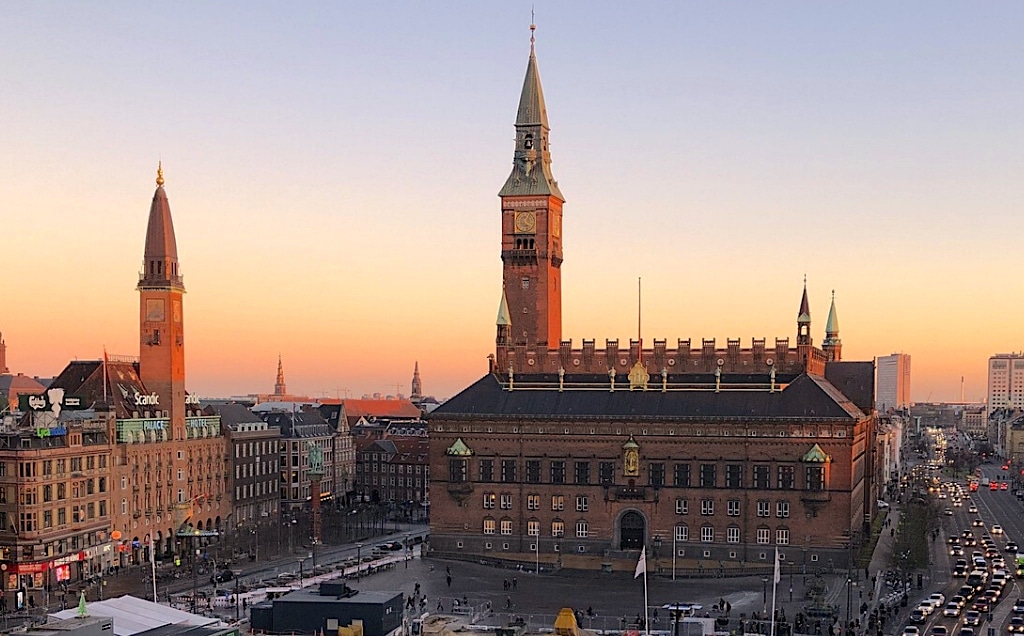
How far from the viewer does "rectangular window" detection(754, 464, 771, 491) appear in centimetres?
12319

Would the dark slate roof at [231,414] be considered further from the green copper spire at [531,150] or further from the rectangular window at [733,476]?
the rectangular window at [733,476]

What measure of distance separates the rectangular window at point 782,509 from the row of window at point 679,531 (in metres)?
1.28

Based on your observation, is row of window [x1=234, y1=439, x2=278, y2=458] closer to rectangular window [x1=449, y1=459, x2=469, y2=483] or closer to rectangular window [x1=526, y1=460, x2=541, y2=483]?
rectangular window [x1=449, y1=459, x2=469, y2=483]

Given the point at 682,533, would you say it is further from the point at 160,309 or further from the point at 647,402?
the point at 160,309

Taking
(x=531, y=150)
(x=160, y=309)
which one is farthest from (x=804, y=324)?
Answer: (x=160, y=309)

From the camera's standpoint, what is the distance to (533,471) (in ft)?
427

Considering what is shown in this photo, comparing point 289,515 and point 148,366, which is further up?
point 148,366

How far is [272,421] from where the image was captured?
181 meters

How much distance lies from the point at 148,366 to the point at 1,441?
24.9 meters

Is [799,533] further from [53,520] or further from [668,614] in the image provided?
[53,520]

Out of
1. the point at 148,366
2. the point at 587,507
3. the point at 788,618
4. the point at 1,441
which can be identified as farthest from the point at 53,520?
the point at 788,618

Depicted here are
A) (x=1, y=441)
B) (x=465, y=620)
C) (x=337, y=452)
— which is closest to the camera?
(x=465, y=620)

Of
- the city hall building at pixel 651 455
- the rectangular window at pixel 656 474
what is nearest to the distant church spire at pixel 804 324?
the city hall building at pixel 651 455

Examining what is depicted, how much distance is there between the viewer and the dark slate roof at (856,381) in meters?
145
